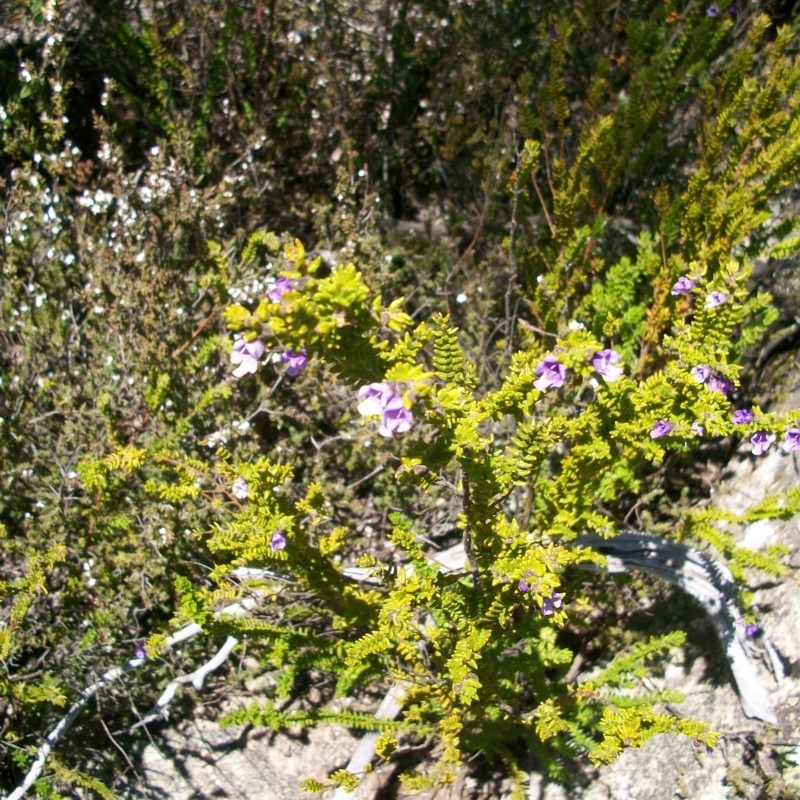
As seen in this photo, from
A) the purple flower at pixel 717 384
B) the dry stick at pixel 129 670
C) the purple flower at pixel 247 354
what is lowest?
the dry stick at pixel 129 670

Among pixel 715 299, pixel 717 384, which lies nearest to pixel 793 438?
pixel 717 384

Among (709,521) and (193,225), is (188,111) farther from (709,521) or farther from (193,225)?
(709,521)

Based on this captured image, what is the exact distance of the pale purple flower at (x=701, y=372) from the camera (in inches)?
77.4

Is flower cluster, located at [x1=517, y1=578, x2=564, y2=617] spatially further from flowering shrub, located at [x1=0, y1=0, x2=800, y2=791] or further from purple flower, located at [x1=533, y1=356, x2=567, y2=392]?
purple flower, located at [x1=533, y1=356, x2=567, y2=392]

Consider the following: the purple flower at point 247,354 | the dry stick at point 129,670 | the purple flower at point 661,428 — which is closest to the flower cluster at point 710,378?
the purple flower at point 661,428

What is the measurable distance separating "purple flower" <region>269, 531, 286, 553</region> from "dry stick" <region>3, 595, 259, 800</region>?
581mm

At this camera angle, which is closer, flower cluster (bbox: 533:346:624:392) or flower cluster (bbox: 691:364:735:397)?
flower cluster (bbox: 533:346:624:392)

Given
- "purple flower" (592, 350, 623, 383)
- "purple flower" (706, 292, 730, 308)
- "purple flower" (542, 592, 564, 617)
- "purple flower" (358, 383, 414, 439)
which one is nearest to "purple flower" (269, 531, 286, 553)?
"purple flower" (542, 592, 564, 617)

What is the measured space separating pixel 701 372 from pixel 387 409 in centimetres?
95

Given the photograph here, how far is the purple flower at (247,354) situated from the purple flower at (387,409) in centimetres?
21

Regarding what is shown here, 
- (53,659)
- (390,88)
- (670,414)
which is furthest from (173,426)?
(390,88)

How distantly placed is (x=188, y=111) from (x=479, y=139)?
1.43 metres

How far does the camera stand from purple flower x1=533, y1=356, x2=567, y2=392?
67.6 inches

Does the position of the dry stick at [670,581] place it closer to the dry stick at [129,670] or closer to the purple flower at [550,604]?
the dry stick at [129,670]
